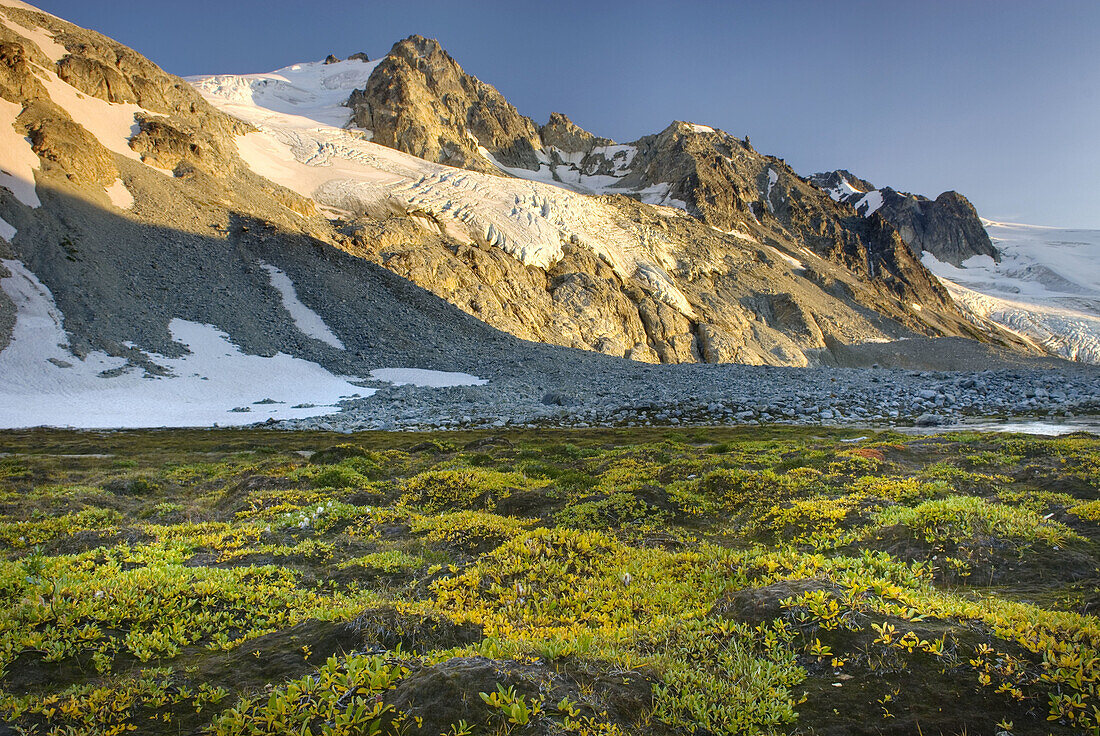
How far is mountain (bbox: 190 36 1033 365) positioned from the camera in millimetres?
88688

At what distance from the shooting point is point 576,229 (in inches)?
4154

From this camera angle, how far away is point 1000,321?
521ft

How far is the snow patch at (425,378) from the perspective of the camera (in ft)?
171

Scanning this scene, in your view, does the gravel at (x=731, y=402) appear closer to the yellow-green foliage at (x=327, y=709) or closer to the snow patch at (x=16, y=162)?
the yellow-green foliage at (x=327, y=709)

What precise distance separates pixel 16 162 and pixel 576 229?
80.4m

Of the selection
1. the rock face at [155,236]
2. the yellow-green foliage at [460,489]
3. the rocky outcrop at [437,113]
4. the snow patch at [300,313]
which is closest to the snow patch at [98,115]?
the rock face at [155,236]

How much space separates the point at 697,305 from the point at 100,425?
93728 mm

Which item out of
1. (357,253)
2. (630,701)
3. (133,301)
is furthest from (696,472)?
(357,253)

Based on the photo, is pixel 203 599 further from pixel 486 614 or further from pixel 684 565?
pixel 684 565

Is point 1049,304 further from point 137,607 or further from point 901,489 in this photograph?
point 137,607

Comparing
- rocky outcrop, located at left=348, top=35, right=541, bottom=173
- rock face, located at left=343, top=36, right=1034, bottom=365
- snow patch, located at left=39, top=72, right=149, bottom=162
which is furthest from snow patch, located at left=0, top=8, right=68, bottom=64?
rocky outcrop, located at left=348, top=35, right=541, bottom=173

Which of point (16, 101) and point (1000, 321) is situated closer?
point (16, 101)

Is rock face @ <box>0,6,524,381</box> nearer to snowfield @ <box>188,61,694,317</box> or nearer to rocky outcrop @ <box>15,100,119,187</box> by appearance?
rocky outcrop @ <box>15,100,119,187</box>

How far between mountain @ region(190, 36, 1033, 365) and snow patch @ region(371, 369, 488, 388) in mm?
24678
